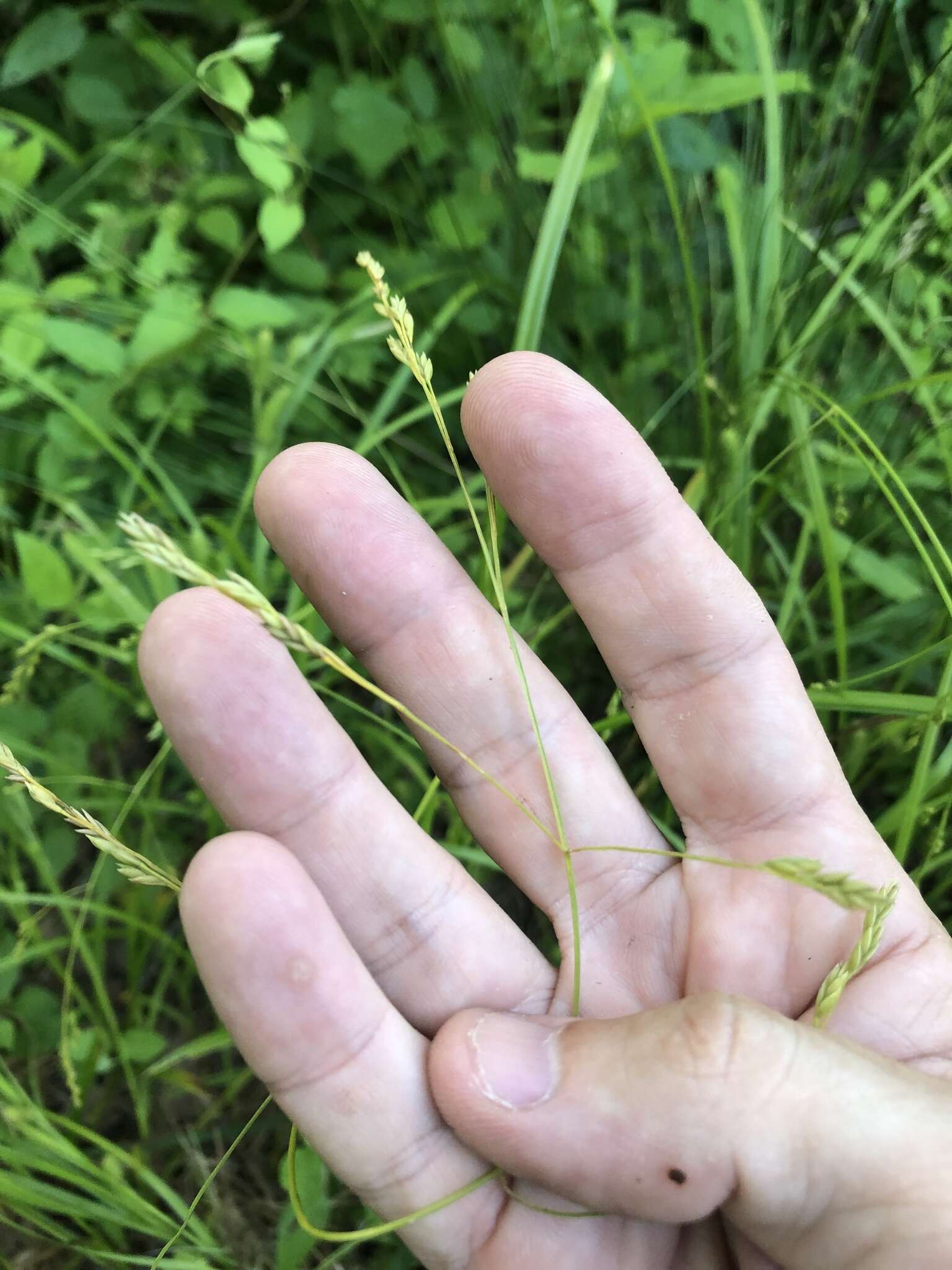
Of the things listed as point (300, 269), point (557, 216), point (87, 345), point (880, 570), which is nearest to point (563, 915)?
point (880, 570)

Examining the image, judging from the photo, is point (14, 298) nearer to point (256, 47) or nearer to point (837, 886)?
point (256, 47)

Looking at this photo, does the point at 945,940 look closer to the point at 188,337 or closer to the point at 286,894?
the point at 286,894

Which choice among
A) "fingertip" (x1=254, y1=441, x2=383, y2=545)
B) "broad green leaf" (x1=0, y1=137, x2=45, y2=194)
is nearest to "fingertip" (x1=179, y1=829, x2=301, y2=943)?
"fingertip" (x1=254, y1=441, x2=383, y2=545)

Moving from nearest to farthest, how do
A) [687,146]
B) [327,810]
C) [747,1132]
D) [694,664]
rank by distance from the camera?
1. [747,1132]
2. [327,810]
3. [694,664]
4. [687,146]

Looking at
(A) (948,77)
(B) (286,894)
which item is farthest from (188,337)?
(A) (948,77)

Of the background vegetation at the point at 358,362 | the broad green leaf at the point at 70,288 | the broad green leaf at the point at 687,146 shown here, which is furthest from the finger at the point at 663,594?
the broad green leaf at the point at 70,288

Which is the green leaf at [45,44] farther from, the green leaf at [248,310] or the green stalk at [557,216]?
the green stalk at [557,216]
